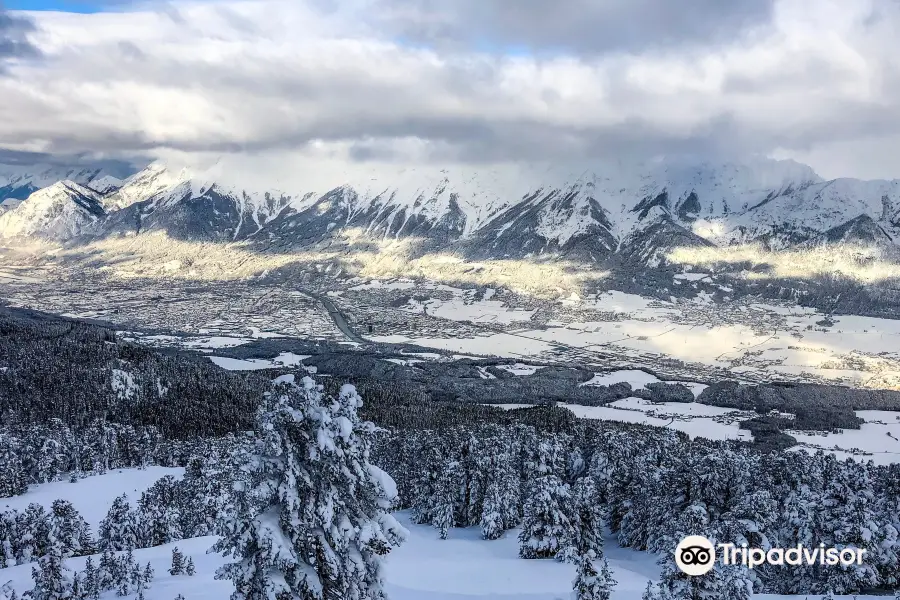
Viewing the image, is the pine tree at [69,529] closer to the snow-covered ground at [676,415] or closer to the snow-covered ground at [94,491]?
the snow-covered ground at [94,491]

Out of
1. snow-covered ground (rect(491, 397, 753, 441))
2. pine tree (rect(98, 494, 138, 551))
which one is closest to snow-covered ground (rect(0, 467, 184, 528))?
pine tree (rect(98, 494, 138, 551))

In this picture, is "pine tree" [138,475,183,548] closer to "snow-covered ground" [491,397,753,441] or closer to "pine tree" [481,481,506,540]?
"pine tree" [481,481,506,540]

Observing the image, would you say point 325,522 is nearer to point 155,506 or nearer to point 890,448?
point 155,506

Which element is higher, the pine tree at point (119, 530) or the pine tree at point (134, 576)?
the pine tree at point (134, 576)

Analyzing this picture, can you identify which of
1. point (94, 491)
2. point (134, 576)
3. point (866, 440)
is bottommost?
point (94, 491)

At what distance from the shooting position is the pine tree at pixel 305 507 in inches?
810

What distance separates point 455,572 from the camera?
141ft

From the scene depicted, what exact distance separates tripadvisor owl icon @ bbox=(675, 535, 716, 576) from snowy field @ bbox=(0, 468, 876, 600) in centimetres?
1010

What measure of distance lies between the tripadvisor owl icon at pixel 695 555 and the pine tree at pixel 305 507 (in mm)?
13531

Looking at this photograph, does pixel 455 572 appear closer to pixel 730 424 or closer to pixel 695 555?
pixel 695 555

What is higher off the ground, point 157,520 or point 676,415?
point 157,520

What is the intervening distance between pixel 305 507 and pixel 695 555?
1695cm

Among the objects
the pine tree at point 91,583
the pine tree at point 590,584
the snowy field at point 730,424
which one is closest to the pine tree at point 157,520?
the pine tree at point 91,583

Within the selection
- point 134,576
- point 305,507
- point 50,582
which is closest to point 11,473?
point 134,576
